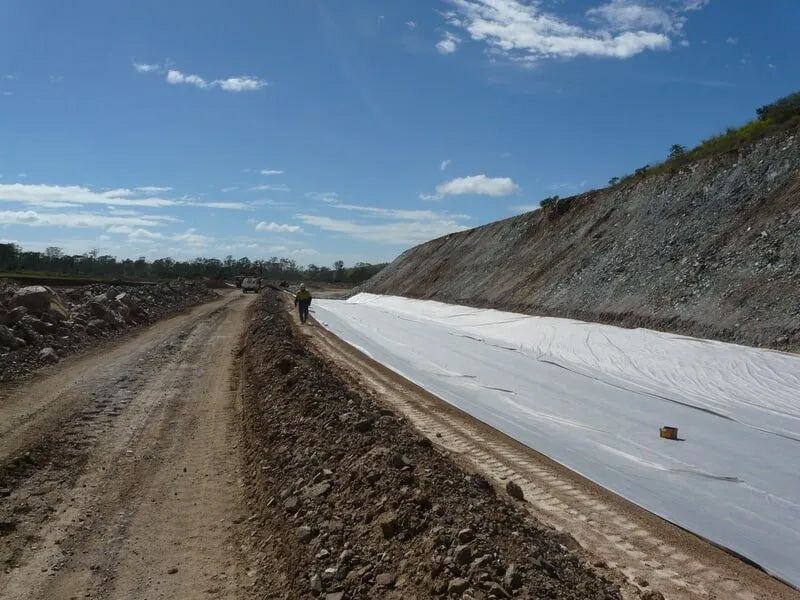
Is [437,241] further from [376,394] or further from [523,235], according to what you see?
[376,394]

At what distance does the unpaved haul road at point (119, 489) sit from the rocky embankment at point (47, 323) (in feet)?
5.44

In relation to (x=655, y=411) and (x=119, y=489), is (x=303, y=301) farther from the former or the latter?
(x=119, y=489)

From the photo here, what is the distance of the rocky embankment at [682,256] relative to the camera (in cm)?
1388

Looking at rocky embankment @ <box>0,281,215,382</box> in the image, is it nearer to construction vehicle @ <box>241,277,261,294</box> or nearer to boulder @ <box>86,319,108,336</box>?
boulder @ <box>86,319,108,336</box>

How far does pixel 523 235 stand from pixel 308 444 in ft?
94.4

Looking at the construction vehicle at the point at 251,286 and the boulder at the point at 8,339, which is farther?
the construction vehicle at the point at 251,286

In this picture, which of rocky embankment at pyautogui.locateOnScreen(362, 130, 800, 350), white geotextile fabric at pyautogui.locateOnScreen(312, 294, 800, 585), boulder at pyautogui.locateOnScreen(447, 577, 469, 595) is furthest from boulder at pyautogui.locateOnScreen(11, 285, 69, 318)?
boulder at pyautogui.locateOnScreen(447, 577, 469, 595)

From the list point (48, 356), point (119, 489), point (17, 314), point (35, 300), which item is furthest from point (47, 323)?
point (119, 489)

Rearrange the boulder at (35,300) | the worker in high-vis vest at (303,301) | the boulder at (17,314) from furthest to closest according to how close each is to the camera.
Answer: the worker in high-vis vest at (303,301) → the boulder at (35,300) → the boulder at (17,314)

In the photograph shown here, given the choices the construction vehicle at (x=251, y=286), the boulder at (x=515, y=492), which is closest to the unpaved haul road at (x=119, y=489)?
the boulder at (x=515, y=492)

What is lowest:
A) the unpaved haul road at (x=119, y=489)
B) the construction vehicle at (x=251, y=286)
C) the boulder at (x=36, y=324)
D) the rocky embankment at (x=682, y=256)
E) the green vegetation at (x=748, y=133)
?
the unpaved haul road at (x=119, y=489)

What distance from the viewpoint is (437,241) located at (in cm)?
5244

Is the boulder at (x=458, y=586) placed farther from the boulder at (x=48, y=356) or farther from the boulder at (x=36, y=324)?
the boulder at (x=36, y=324)

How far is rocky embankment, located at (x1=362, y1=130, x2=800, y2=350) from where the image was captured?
13.9 m
